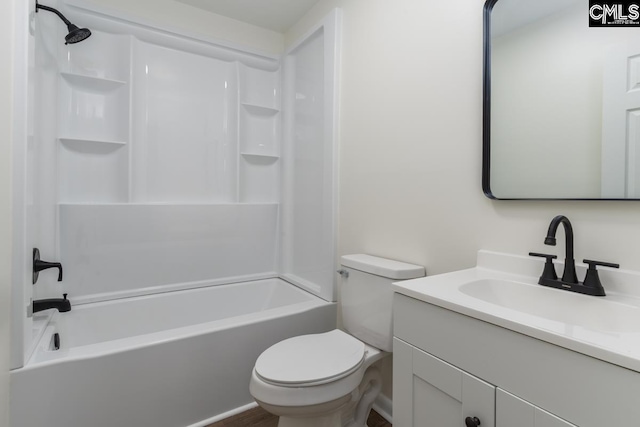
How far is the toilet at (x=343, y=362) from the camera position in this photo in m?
1.19

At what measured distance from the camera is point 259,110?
263 centimetres

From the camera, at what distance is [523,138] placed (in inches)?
45.4

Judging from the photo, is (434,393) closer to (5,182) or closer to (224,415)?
(224,415)

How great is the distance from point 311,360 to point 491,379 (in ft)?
2.46

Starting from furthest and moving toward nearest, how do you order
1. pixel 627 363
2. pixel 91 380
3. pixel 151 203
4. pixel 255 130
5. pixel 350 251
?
pixel 255 130
pixel 151 203
pixel 350 251
pixel 91 380
pixel 627 363

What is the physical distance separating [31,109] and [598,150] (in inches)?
85.2

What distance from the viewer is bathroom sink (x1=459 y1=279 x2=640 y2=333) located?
2.70 ft

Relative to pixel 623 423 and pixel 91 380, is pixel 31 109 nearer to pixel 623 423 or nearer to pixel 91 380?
pixel 91 380

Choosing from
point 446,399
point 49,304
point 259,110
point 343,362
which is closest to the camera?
point 446,399

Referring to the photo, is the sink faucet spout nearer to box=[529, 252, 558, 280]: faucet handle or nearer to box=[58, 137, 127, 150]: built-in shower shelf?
box=[529, 252, 558, 280]: faucet handle

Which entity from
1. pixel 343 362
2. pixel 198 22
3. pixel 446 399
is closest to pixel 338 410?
pixel 343 362

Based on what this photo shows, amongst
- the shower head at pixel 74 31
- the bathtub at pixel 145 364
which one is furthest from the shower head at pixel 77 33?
the bathtub at pixel 145 364

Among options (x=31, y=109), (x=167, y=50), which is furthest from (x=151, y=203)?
(x=167, y=50)

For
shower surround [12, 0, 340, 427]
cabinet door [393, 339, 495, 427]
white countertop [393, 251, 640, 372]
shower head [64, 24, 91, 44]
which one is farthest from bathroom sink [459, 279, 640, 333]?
shower head [64, 24, 91, 44]
